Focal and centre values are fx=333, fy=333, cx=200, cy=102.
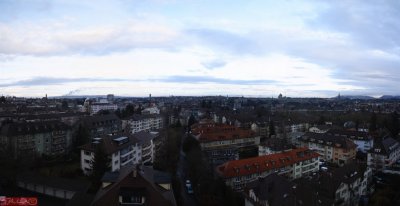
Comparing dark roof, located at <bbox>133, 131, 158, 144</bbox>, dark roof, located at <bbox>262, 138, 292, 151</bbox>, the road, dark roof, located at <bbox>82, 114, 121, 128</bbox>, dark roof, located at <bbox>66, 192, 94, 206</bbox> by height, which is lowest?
the road

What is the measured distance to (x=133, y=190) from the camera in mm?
19484

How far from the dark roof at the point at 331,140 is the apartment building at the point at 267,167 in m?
8.24

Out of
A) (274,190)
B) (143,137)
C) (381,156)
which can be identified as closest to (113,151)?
(143,137)

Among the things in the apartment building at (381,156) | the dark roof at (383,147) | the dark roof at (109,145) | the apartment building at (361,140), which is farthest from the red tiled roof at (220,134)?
the dark roof at (383,147)

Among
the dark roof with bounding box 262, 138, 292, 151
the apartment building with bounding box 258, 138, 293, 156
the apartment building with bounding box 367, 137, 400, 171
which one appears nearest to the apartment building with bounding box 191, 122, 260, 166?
the apartment building with bounding box 258, 138, 293, 156

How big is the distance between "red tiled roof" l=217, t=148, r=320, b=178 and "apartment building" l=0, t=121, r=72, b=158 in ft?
64.7

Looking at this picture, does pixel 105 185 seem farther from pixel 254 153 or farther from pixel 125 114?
pixel 125 114

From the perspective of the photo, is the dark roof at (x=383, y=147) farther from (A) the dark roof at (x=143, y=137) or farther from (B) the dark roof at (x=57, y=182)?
(B) the dark roof at (x=57, y=182)

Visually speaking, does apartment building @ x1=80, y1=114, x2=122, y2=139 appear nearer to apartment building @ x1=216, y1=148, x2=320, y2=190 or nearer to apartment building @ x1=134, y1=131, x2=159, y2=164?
apartment building @ x1=134, y1=131, x2=159, y2=164

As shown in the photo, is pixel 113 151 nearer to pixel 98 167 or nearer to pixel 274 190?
pixel 98 167

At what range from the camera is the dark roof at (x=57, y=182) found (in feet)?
86.6

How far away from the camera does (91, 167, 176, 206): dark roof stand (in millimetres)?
19312

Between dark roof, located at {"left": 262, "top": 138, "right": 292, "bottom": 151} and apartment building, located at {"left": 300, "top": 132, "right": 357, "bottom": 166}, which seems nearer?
dark roof, located at {"left": 262, "top": 138, "right": 292, "bottom": 151}

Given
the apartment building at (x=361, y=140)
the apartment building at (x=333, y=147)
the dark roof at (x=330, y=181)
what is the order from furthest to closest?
1. the apartment building at (x=361, y=140)
2. the apartment building at (x=333, y=147)
3. the dark roof at (x=330, y=181)
